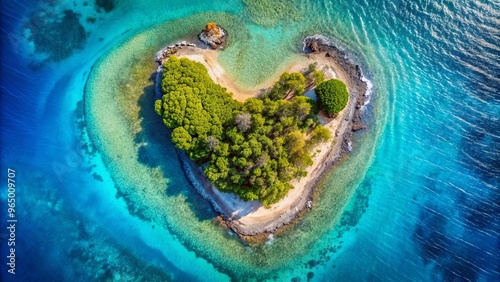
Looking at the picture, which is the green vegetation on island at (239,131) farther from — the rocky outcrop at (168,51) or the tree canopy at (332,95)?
the rocky outcrop at (168,51)

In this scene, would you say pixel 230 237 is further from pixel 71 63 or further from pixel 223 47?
pixel 71 63

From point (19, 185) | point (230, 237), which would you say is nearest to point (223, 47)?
point (230, 237)

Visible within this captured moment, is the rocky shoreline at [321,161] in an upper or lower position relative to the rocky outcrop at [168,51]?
lower

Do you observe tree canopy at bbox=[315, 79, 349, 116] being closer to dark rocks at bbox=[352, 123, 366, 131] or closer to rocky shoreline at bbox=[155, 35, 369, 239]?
rocky shoreline at bbox=[155, 35, 369, 239]

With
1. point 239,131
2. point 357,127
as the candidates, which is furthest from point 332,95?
point 239,131

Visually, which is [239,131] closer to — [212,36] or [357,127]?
[212,36]

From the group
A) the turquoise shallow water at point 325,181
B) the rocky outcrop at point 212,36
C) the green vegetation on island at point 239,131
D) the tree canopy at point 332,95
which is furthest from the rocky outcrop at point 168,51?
the tree canopy at point 332,95
